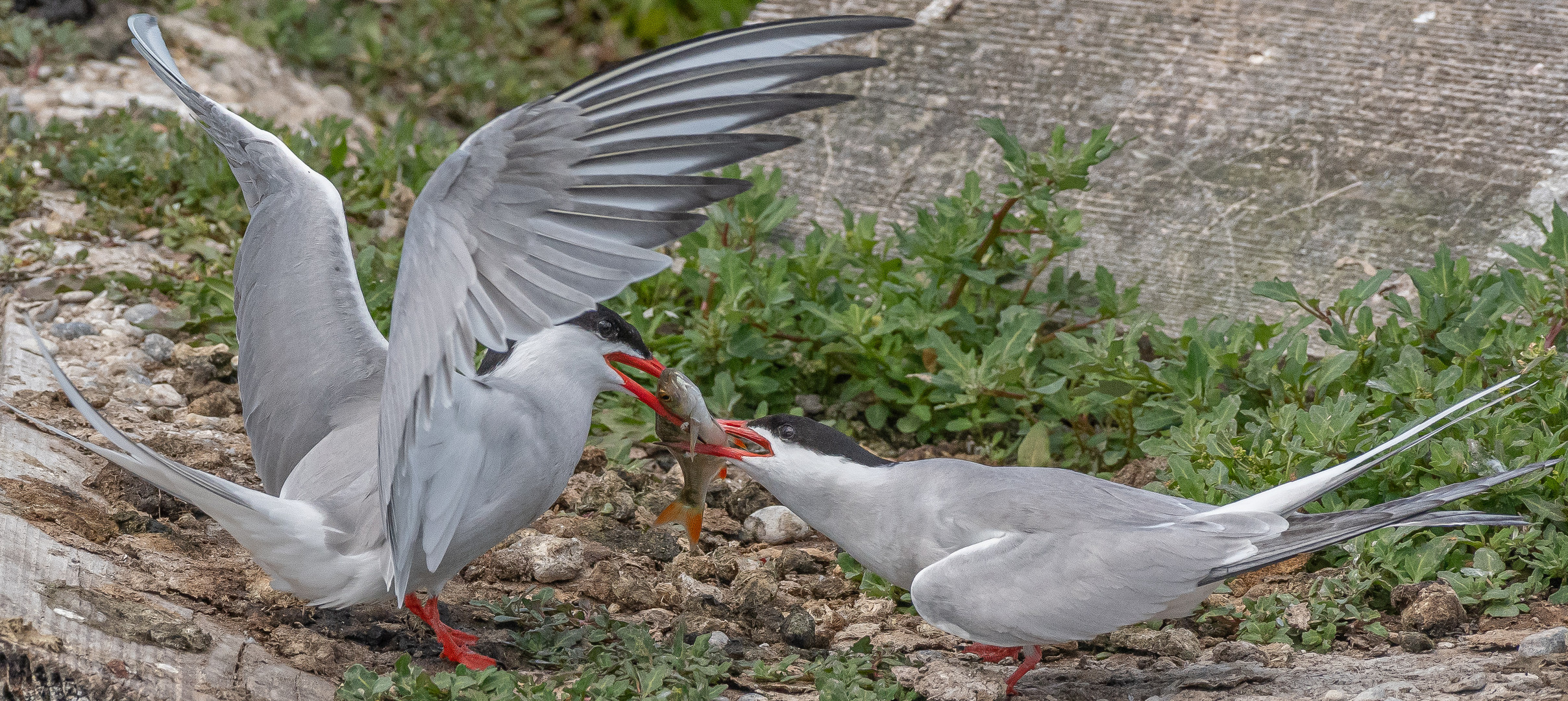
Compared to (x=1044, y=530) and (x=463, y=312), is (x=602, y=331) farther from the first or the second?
(x=1044, y=530)

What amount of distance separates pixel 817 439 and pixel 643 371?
1.75 ft

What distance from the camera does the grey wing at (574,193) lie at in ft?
7.47

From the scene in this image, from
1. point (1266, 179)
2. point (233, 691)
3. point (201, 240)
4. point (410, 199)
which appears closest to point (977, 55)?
point (1266, 179)

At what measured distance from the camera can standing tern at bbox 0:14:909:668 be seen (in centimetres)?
229

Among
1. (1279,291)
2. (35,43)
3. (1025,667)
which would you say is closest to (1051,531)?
(1025,667)

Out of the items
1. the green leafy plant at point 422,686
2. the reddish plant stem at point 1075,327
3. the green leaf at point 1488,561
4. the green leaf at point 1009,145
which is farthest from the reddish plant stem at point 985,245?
the green leafy plant at point 422,686

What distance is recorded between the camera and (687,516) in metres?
3.33

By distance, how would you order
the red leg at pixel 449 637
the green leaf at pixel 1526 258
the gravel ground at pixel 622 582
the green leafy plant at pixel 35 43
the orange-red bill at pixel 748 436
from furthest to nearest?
the green leafy plant at pixel 35 43 → the green leaf at pixel 1526 258 → the orange-red bill at pixel 748 436 → the red leg at pixel 449 637 → the gravel ground at pixel 622 582

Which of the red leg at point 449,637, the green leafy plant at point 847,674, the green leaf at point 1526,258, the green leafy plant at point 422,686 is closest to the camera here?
the green leafy plant at point 422,686

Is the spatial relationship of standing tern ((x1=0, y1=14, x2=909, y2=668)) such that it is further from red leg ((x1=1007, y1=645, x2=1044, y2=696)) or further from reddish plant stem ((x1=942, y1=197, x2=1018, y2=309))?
reddish plant stem ((x1=942, y1=197, x2=1018, y2=309))

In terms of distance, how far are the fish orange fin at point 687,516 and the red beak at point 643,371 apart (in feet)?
0.82

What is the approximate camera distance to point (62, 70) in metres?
5.82

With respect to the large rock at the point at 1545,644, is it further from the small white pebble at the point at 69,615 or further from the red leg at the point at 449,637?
the small white pebble at the point at 69,615

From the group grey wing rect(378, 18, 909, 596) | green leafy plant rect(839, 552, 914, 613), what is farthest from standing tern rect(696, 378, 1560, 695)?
grey wing rect(378, 18, 909, 596)
